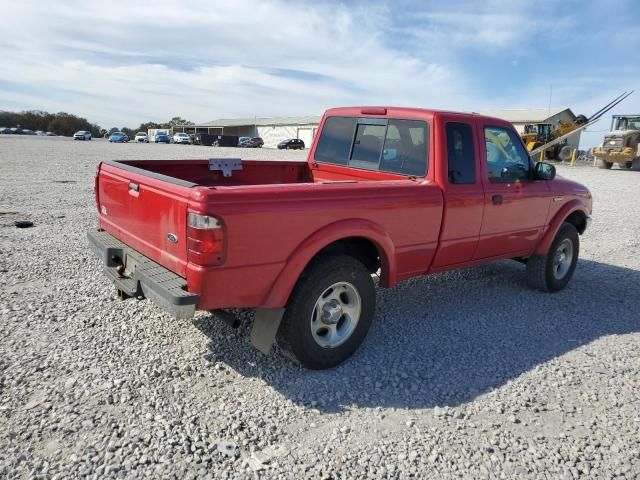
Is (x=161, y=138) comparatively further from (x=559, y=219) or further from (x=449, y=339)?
(x=449, y=339)

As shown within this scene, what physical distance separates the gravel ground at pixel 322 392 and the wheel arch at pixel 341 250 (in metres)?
0.68

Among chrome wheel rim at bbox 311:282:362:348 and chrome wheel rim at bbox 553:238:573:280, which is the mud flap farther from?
chrome wheel rim at bbox 553:238:573:280

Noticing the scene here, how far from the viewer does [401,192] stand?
3.81m

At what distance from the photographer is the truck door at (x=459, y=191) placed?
13.9 feet

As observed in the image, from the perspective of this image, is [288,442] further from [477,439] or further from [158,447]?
[477,439]

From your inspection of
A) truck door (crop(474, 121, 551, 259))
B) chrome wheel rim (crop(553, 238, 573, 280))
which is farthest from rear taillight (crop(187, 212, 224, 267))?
chrome wheel rim (crop(553, 238, 573, 280))

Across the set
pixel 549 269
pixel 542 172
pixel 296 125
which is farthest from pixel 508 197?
pixel 296 125

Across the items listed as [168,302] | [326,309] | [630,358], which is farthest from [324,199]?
[630,358]

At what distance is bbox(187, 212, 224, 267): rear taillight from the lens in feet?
9.42

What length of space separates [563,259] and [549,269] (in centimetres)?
Result: 43

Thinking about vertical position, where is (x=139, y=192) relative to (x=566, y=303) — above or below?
above

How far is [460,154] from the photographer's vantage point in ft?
14.5

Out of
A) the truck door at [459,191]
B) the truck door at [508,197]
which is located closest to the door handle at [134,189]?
the truck door at [459,191]

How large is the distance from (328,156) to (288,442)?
3259mm
